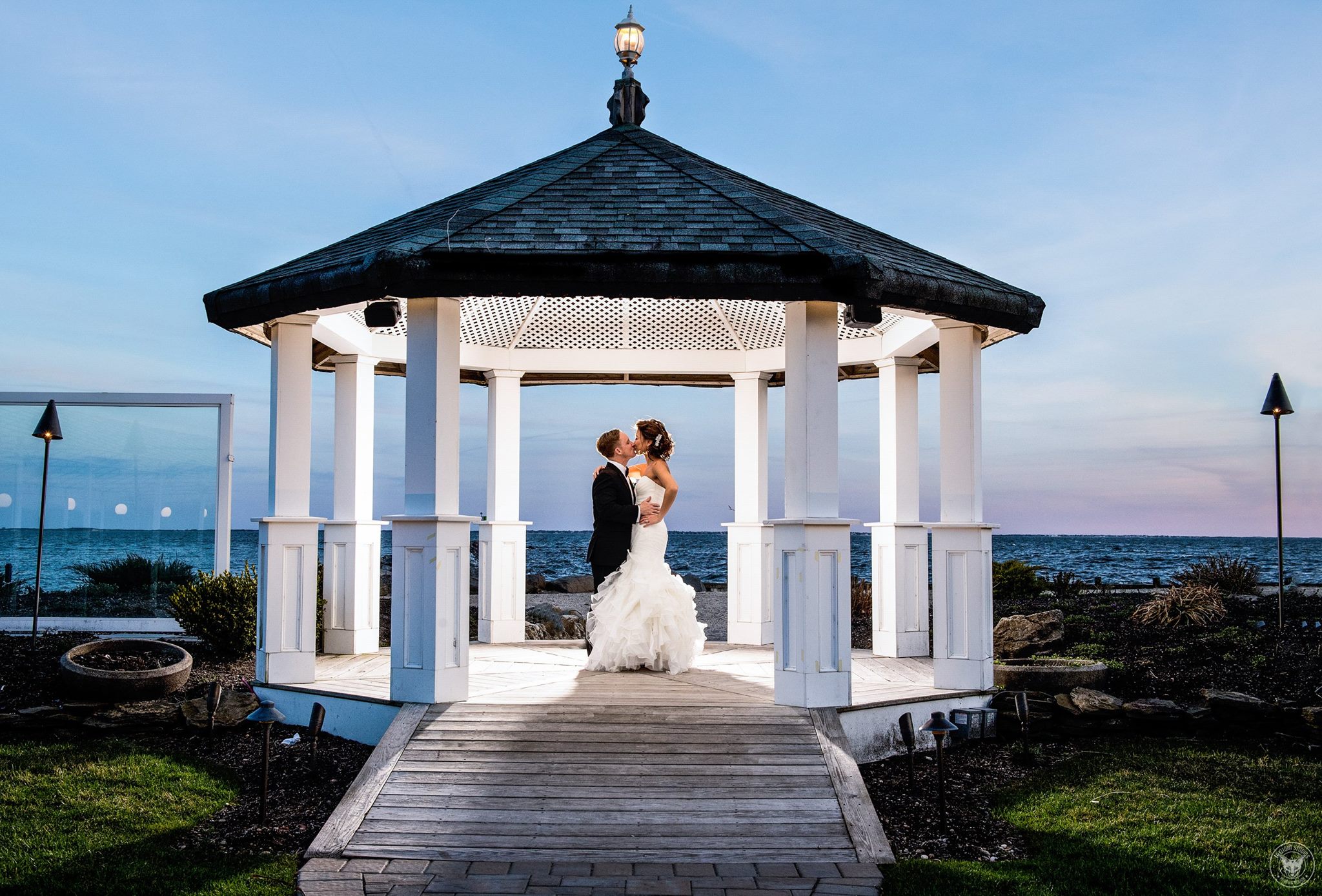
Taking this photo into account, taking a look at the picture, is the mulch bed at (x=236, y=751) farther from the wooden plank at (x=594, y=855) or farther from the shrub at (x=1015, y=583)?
the shrub at (x=1015, y=583)

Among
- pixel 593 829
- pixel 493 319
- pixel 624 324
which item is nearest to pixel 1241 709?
pixel 593 829


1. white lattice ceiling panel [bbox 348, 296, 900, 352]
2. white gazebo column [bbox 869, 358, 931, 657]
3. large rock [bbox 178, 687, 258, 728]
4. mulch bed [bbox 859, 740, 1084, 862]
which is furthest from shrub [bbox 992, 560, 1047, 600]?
large rock [bbox 178, 687, 258, 728]

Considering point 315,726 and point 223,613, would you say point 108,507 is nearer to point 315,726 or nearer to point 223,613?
point 223,613

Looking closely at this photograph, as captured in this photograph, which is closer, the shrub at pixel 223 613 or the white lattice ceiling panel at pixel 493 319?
the white lattice ceiling panel at pixel 493 319

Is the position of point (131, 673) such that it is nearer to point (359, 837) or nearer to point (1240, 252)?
point (359, 837)

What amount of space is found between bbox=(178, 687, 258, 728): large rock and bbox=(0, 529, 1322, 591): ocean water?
4.60 meters

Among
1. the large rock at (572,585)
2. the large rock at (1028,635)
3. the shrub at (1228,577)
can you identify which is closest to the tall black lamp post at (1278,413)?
the large rock at (1028,635)

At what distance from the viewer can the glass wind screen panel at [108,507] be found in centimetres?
1210

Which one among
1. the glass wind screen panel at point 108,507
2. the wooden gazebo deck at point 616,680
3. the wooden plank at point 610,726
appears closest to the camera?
the wooden plank at point 610,726

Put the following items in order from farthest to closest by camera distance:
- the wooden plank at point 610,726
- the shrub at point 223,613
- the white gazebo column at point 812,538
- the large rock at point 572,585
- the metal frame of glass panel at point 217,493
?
the large rock at point 572,585 < the metal frame of glass panel at point 217,493 < the shrub at point 223,613 < the white gazebo column at point 812,538 < the wooden plank at point 610,726

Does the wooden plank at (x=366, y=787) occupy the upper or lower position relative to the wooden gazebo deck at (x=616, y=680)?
lower

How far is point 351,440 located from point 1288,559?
5902 centimetres

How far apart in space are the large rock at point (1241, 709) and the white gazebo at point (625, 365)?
6.05 feet

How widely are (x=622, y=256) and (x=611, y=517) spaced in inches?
109
